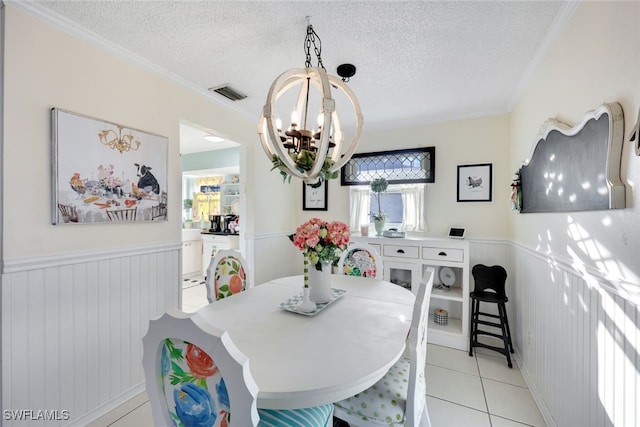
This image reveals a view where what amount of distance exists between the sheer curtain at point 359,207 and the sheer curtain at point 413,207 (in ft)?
1.50

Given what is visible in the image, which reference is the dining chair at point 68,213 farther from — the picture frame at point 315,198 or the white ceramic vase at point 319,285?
the picture frame at point 315,198

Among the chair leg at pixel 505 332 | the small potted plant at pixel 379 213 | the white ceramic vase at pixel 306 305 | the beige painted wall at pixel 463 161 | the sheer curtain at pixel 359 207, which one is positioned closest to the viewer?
the white ceramic vase at pixel 306 305

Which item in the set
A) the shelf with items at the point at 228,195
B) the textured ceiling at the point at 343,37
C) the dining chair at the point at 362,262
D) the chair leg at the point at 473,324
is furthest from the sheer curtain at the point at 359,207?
the shelf with items at the point at 228,195

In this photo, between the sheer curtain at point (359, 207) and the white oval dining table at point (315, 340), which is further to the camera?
the sheer curtain at point (359, 207)

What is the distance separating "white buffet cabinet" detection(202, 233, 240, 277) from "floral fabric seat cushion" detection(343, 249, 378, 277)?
2909mm

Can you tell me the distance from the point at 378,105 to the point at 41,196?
2.70 meters

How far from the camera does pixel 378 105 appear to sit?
273 cm

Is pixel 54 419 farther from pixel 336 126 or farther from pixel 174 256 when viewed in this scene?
pixel 336 126

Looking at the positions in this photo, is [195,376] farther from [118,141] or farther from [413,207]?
[413,207]

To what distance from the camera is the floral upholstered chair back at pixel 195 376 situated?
679 millimetres

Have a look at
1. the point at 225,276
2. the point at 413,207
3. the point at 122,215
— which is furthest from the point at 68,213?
the point at 413,207

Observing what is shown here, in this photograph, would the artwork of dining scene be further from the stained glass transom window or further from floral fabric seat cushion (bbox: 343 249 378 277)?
the stained glass transom window

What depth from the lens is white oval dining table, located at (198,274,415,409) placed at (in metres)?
0.88

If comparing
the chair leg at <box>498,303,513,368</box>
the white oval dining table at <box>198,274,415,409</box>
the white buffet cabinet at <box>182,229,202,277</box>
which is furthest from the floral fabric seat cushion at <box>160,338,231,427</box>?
the white buffet cabinet at <box>182,229,202,277</box>
